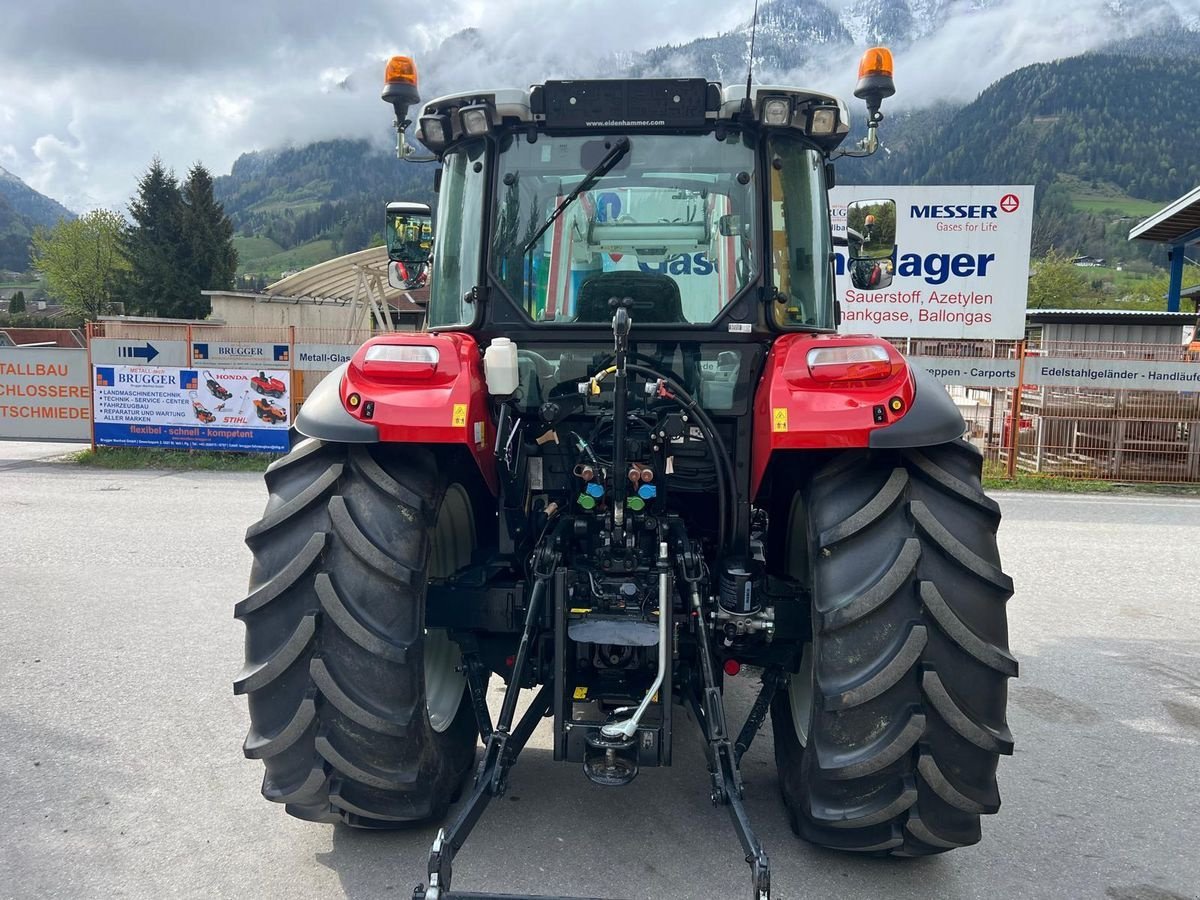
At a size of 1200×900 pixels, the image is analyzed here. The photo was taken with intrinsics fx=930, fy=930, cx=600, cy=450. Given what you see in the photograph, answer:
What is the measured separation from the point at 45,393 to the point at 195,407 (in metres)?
2.51

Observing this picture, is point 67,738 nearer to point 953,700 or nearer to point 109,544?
point 953,700

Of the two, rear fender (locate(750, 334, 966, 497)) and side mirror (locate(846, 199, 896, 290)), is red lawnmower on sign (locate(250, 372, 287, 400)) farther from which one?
rear fender (locate(750, 334, 966, 497))

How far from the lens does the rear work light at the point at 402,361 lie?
3100mm

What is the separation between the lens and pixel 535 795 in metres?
3.58

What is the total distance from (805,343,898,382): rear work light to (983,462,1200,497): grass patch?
10018 mm

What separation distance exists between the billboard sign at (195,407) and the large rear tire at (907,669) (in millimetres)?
11504

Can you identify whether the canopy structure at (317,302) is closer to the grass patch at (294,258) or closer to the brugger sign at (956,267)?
the brugger sign at (956,267)

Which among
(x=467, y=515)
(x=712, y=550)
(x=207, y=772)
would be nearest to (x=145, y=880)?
(x=207, y=772)

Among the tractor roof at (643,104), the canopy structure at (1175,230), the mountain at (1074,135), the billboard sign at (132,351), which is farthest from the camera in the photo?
the mountain at (1074,135)

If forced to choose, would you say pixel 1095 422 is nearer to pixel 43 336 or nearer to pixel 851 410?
pixel 851 410

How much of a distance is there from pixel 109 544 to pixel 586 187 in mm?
6490

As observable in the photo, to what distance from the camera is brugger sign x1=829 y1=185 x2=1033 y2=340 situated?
13.6 meters

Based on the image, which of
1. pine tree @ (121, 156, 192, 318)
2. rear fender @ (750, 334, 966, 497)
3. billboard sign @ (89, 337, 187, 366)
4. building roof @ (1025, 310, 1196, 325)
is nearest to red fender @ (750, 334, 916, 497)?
rear fender @ (750, 334, 966, 497)

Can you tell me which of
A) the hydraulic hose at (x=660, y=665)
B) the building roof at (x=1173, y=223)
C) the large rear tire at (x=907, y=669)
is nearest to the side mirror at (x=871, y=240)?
the large rear tire at (x=907, y=669)
